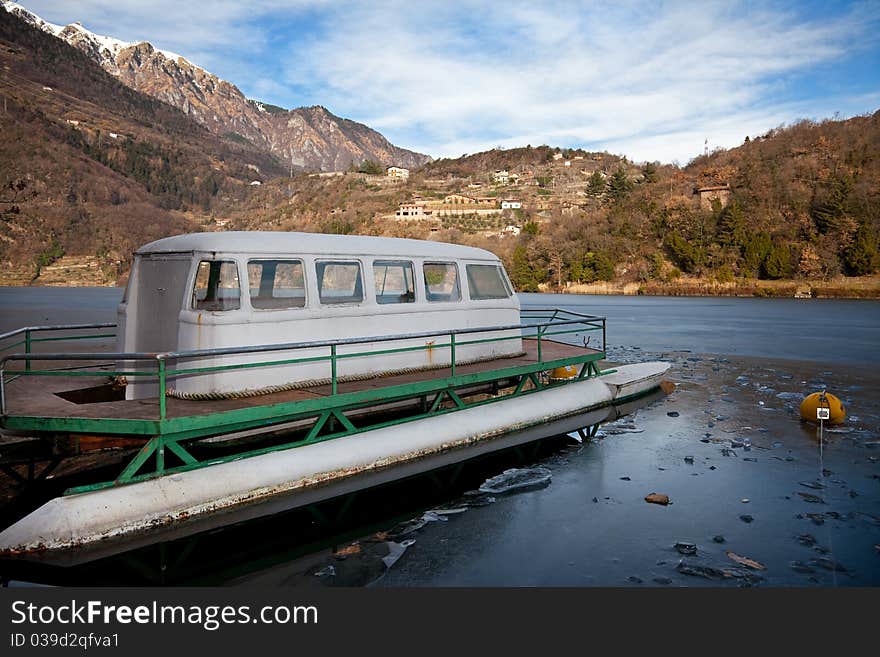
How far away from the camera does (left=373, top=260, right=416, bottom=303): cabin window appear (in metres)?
→ 10.4

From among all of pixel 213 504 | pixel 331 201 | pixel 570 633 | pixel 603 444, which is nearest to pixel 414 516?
pixel 213 504

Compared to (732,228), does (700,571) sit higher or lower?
lower

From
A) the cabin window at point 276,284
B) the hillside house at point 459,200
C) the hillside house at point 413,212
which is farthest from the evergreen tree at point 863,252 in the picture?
the hillside house at point 459,200

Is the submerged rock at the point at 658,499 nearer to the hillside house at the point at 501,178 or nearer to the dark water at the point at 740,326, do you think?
the dark water at the point at 740,326

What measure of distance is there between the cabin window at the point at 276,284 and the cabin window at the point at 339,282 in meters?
0.34

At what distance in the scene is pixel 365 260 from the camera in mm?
10078

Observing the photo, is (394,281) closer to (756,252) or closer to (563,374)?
(563,374)

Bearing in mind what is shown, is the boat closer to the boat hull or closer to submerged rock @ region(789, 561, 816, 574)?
the boat hull

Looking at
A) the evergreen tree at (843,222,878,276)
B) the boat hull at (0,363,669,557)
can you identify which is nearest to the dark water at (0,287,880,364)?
the evergreen tree at (843,222,878,276)

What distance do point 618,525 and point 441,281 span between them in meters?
5.51

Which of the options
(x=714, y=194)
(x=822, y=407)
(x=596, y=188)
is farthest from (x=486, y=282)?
(x=596, y=188)

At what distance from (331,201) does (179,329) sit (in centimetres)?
17461

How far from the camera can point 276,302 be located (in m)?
8.91

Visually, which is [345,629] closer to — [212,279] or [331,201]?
[212,279]
